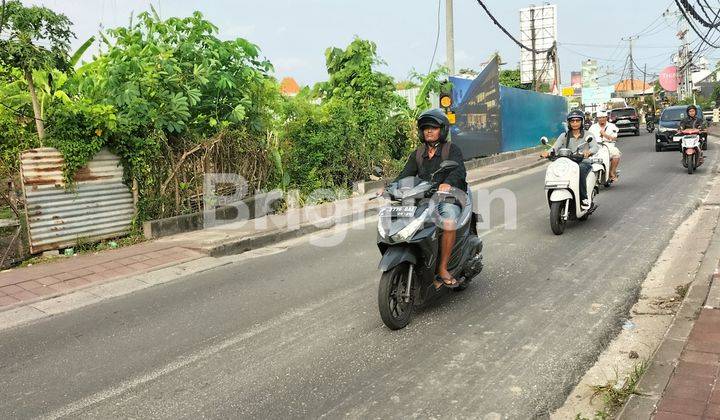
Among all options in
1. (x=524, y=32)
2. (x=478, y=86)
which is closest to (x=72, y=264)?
(x=478, y=86)

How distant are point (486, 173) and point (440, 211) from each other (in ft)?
43.0

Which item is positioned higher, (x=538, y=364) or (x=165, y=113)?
(x=165, y=113)

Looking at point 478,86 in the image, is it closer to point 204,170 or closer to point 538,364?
point 204,170

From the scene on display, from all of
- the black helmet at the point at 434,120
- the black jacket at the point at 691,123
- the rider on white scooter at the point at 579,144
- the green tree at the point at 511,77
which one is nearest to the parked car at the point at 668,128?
the black jacket at the point at 691,123

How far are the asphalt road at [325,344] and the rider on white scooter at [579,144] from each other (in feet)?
4.24

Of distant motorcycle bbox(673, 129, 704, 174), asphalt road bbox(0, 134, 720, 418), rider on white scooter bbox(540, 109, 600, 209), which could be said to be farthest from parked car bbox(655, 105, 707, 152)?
asphalt road bbox(0, 134, 720, 418)

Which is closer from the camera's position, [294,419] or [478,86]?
[294,419]

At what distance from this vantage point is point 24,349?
4.86 meters

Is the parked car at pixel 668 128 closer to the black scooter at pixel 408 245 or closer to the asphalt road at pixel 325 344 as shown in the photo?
the asphalt road at pixel 325 344

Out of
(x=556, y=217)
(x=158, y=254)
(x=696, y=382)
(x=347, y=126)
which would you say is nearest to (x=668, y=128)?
(x=347, y=126)

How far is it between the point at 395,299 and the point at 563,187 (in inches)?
178

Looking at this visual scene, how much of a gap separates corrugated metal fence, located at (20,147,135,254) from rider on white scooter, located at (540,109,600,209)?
679 cm

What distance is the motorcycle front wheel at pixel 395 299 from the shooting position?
4.56m

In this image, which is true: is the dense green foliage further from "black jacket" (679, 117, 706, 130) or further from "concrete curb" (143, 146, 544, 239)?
"black jacket" (679, 117, 706, 130)
